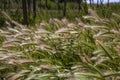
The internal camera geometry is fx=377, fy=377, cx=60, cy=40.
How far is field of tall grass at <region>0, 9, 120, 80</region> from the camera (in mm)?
2867

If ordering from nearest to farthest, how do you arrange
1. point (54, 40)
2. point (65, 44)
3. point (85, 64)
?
1. point (85, 64)
2. point (65, 44)
3. point (54, 40)

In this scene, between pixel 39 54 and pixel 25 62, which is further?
pixel 39 54

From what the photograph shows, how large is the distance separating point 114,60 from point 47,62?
70 centimetres

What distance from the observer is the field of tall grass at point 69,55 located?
9.41 ft

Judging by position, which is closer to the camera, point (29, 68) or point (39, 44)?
point (29, 68)

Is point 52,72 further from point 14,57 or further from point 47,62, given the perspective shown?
point 14,57

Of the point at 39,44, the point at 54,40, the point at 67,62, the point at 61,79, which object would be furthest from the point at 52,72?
the point at 54,40

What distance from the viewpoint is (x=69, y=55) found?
3572mm

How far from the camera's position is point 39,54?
12.6ft

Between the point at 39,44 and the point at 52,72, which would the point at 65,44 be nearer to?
the point at 39,44

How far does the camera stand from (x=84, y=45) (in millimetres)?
3623

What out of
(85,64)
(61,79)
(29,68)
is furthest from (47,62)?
(85,64)

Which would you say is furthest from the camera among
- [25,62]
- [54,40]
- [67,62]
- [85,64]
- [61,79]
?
[54,40]

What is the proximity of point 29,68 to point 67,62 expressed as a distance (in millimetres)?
372
